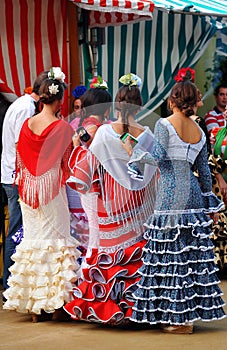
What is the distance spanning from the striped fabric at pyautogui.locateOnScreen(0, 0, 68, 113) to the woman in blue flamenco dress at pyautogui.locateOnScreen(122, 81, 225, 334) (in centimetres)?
258

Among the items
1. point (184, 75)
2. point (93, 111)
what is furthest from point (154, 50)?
point (93, 111)

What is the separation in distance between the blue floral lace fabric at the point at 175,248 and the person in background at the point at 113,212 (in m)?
0.14

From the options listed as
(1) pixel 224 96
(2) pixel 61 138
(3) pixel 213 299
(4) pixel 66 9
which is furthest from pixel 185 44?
(3) pixel 213 299

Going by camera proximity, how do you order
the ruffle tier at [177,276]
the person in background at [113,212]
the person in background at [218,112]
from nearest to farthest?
the ruffle tier at [177,276] → the person in background at [113,212] → the person in background at [218,112]

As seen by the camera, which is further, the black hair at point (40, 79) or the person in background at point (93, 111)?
the black hair at point (40, 79)

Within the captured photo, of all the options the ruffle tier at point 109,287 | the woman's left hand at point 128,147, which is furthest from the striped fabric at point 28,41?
the ruffle tier at point 109,287

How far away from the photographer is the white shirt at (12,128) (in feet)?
23.8

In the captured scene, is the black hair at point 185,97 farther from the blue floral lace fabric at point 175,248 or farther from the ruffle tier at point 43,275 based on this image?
the ruffle tier at point 43,275

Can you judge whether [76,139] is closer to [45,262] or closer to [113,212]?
[113,212]

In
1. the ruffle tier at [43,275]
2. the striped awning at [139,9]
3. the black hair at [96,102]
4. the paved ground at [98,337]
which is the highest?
the striped awning at [139,9]

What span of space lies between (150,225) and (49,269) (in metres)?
0.92

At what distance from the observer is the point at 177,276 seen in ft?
19.0

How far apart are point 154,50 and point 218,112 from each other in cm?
104

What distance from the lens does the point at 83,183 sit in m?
6.07
